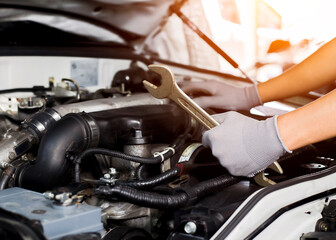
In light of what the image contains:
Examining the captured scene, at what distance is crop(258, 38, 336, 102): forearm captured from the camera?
5.11ft

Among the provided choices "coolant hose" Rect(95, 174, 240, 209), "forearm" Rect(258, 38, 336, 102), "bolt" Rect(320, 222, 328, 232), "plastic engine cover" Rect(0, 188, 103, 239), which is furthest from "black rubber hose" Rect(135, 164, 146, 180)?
"forearm" Rect(258, 38, 336, 102)

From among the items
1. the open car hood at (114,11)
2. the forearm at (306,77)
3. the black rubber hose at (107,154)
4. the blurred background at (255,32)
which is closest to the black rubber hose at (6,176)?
the black rubber hose at (107,154)

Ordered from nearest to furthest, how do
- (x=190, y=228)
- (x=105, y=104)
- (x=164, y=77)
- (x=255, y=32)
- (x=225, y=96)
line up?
(x=190, y=228) < (x=164, y=77) < (x=105, y=104) < (x=225, y=96) < (x=255, y=32)

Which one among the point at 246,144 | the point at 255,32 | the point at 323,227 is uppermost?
the point at 255,32

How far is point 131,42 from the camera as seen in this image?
2.11 metres

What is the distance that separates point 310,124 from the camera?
1.11m

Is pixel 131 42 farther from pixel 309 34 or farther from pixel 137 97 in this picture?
pixel 309 34

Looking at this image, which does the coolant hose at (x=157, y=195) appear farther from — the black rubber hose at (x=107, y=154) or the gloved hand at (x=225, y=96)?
the gloved hand at (x=225, y=96)

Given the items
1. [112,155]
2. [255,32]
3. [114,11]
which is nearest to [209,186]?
[112,155]

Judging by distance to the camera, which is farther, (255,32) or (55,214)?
(255,32)

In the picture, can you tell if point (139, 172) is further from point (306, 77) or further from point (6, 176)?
point (306, 77)

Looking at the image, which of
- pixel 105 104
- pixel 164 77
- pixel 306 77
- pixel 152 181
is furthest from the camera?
pixel 306 77

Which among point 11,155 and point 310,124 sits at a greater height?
point 310,124

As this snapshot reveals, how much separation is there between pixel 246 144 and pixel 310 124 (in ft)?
0.54
